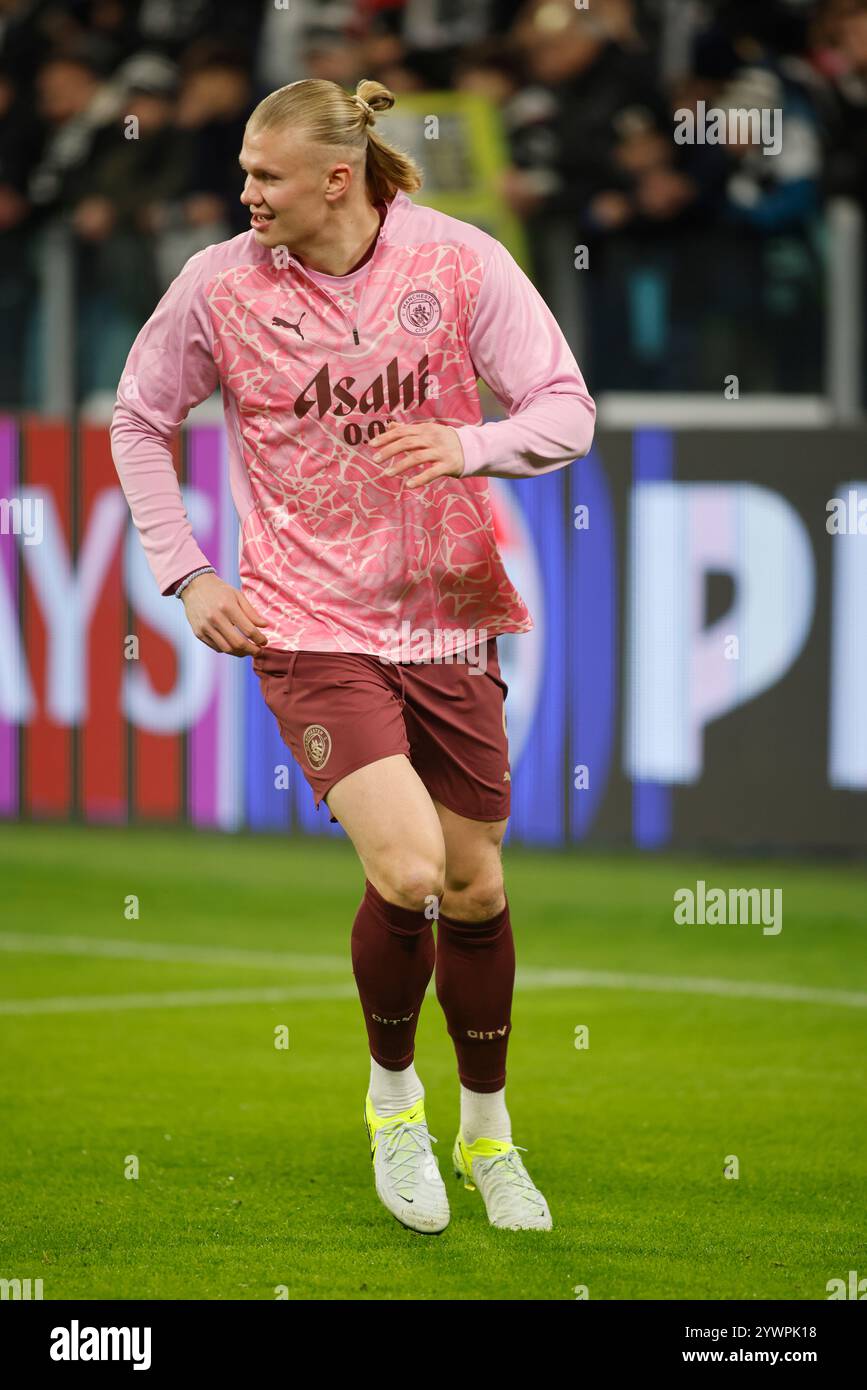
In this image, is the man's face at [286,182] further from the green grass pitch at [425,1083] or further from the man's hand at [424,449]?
the green grass pitch at [425,1083]

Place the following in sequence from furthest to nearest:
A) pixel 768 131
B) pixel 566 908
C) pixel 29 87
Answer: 1. pixel 29 87
2. pixel 768 131
3. pixel 566 908

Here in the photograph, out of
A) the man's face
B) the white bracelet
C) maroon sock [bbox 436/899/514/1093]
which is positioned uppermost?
the man's face

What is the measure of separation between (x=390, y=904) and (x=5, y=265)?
8.42 m

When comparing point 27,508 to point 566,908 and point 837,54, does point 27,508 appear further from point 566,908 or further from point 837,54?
point 837,54

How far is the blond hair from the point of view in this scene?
433 centimetres

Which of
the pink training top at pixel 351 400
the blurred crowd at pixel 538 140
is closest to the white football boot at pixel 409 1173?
the pink training top at pixel 351 400

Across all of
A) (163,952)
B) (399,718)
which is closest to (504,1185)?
(399,718)

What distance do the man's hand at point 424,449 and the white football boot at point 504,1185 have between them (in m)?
1.41

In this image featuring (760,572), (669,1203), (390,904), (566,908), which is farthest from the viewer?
(760,572)

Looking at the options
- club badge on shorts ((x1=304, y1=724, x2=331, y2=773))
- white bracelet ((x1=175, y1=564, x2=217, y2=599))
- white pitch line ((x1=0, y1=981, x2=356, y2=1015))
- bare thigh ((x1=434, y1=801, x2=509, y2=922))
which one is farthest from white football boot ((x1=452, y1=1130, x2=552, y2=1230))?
white pitch line ((x1=0, y1=981, x2=356, y2=1015))

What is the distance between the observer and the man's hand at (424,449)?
413 cm

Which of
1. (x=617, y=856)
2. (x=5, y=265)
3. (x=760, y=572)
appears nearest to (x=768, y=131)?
(x=760, y=572)

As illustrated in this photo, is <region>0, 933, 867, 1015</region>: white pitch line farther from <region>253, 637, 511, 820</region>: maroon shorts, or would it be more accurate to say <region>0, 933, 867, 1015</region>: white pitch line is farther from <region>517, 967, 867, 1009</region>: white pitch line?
<region>253, 637, 511, 820</region>: maroon shorts

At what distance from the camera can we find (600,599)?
988 cm
